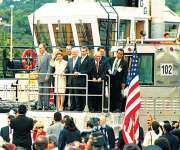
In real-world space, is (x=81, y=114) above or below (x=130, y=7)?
below

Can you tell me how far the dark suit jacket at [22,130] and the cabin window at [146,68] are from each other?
A: 31.4 ft

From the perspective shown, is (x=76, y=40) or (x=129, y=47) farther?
(x=76, y=40)

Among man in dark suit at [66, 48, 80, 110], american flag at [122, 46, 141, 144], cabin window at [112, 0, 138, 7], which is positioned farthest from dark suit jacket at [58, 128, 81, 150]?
cabin window at [112, 0, 138, 7]

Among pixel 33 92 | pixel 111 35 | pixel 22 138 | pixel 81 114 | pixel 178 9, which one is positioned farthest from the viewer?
pixel 178 9

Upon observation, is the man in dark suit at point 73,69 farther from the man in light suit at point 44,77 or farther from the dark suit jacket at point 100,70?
the man in light suit at point 44,77

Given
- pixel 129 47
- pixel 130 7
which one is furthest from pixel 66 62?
pixel 130 7

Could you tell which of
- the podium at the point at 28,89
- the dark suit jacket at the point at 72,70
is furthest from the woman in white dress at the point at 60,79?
the podium at the point at 28,89

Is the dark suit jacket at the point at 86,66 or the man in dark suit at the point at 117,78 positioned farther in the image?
the man in dark suit at the point at 117,78

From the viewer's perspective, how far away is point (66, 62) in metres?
28.5

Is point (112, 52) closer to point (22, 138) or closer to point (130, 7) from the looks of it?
point (130, 7)

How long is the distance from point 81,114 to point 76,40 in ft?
26.1

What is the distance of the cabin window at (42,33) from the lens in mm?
36156

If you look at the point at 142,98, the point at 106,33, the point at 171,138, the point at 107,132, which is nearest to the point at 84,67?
the point at 142,98

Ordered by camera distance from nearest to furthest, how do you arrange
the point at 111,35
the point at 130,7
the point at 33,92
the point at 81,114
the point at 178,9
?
the point at 81,114
the point at 33,92
the point at 111,35
the point at 130,7
the point at 178,9
